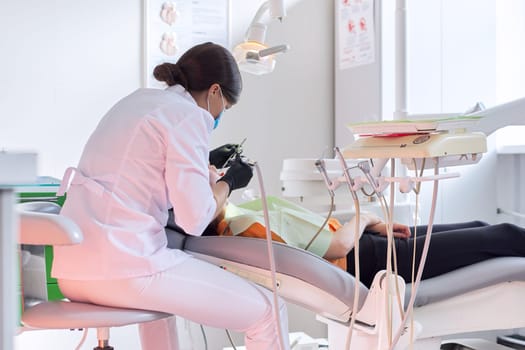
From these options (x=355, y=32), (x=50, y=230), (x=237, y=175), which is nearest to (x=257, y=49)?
(x=237, y=175)

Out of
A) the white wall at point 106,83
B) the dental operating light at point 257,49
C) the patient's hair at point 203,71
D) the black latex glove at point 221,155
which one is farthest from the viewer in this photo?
the white wall at point 106,83

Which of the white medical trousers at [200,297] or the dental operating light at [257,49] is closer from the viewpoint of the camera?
the white medical trousers at [200,297]

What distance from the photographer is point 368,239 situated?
7.25 ft

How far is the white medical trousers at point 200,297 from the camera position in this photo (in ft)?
5.33

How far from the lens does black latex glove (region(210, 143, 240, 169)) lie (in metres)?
1.98

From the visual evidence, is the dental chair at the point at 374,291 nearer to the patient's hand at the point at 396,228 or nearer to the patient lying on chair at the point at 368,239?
the patient lying on chair at the point at 368,239

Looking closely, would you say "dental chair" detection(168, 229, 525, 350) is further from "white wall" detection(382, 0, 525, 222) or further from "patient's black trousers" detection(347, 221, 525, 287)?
"white wall" detection(382, 0, 525, 222)

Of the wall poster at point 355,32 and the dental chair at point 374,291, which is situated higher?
the wall poster at point 355,32

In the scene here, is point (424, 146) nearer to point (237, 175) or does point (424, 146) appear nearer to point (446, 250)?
point (237, 175)

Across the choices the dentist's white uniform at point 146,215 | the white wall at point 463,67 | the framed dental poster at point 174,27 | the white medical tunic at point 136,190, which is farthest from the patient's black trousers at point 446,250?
the framed dental poster at point 174,27

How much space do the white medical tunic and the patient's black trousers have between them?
663mm

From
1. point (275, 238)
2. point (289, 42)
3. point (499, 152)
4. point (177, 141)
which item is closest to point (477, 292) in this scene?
point (275, 238)

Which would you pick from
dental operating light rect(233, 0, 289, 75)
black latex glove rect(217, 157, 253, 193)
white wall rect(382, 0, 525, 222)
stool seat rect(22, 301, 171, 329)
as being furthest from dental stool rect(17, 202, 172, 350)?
white wall rect(382, 0, 525, 222)

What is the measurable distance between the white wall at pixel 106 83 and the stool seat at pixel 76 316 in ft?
4.43
